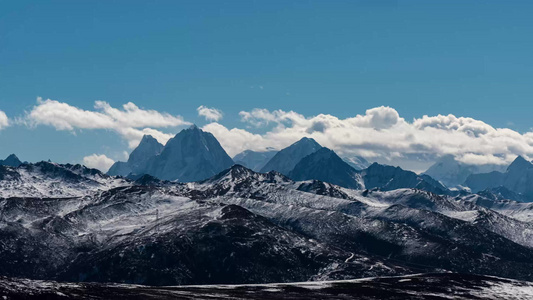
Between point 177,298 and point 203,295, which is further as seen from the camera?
point 203,295

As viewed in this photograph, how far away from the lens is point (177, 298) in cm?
18325

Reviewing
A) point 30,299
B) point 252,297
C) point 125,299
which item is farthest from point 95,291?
point 252,297

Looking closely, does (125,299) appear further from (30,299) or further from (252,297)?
(252,297)

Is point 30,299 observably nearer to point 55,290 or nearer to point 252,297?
point 55,290

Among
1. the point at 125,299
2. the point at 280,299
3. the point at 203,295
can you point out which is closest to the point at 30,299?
the point at 125,299

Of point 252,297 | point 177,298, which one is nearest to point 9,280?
point 177,298

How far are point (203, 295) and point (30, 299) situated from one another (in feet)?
204

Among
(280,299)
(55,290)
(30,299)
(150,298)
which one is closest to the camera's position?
(30,299)

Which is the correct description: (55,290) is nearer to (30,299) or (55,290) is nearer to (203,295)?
(30,299)

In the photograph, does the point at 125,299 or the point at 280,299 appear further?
the point at 280,299

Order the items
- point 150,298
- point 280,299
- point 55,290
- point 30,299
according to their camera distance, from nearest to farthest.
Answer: point 30,299 < point 55,290 < point 150,298 < point 280,299

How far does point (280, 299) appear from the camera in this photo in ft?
646

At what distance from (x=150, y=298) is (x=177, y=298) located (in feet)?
32.2

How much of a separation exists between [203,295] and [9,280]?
192ft
